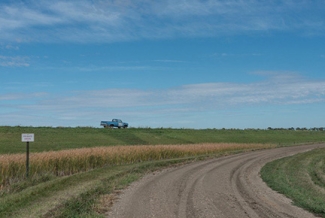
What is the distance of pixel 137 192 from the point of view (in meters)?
15.7

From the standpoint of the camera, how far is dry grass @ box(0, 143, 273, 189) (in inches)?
820

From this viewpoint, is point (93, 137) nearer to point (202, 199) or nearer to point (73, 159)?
point (73, 159)

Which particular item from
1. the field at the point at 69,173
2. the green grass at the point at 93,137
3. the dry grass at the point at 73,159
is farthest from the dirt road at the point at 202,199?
the green grass at the point at 93,137

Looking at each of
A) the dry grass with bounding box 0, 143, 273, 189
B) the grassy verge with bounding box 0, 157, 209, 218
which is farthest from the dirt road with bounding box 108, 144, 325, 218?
the dry grass with bounding box 0, 143, 273, 189

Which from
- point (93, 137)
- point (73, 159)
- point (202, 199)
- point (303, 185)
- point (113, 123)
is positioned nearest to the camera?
point (202, 199)

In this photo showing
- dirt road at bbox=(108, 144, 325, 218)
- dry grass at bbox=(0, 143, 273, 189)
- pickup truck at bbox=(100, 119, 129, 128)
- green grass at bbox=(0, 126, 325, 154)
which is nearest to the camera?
dirt road at bbox=(108, 144, 325, 218)

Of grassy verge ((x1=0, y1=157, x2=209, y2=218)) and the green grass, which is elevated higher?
the green grass

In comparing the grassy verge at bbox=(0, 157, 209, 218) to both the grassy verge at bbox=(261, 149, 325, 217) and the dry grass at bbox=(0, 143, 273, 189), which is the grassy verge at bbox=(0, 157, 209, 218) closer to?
the dry grass at bbox=(0, 143, 273, 189)

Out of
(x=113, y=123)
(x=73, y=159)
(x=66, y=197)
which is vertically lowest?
(x=66, y=197)

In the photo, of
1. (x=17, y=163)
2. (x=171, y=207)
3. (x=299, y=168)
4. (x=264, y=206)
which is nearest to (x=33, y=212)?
(x=171, y=207)

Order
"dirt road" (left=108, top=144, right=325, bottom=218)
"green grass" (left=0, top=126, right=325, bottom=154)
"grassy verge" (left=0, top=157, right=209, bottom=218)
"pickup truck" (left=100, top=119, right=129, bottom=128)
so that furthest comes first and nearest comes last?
"pickup truck" (left=100, top=119, right=129, bottom=128) < "green grass" (left=0, top=126, right=325, bottom=154) < "grassy verge" (left=0, top=157, right=209, bottom=218) < "dirt road" (left=108, top=144, right=325, bottom=218)

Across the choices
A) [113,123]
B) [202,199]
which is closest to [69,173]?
[202,199]

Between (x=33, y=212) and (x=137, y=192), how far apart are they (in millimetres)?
4604

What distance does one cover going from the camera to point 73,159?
84.5ft
